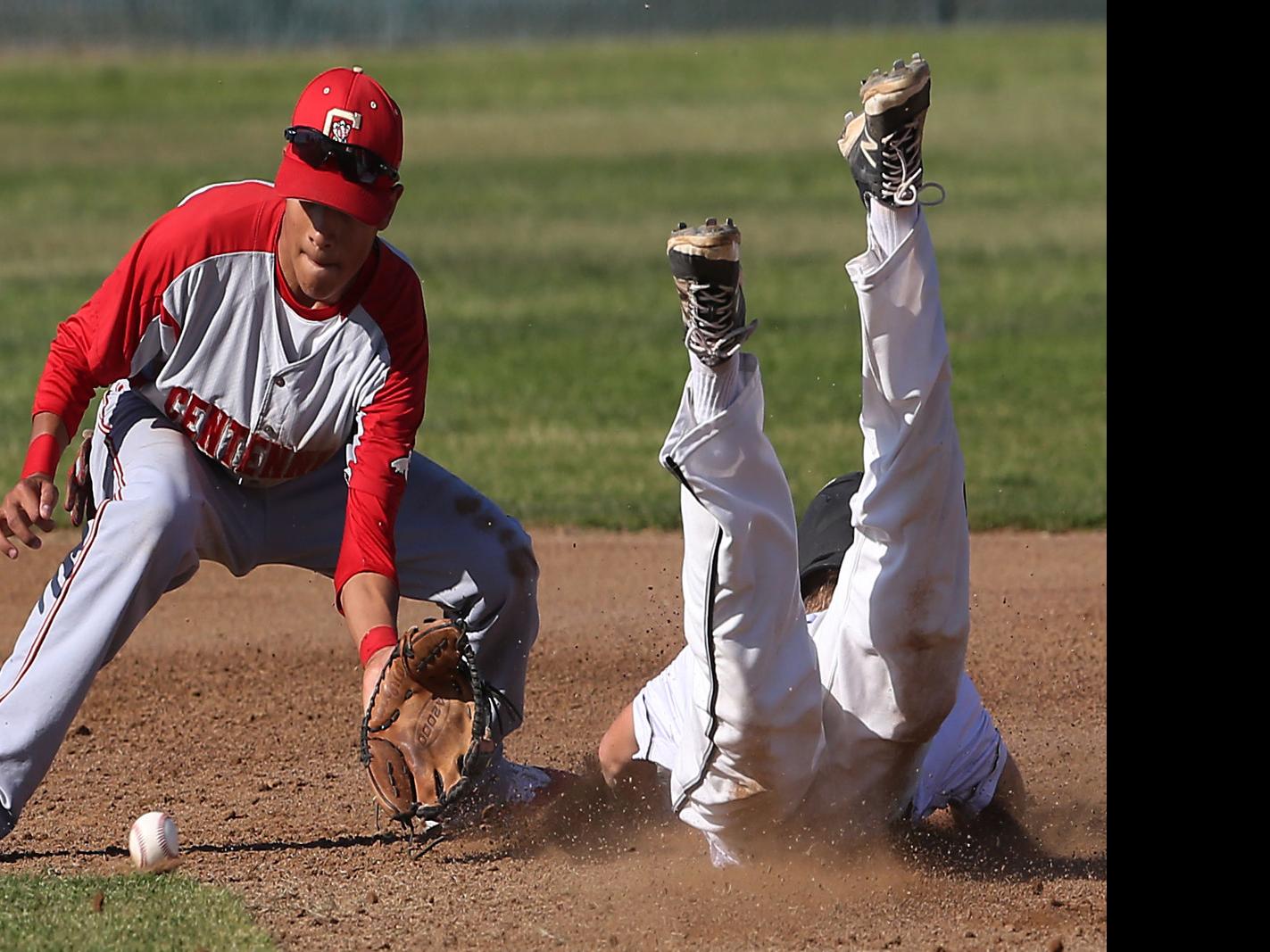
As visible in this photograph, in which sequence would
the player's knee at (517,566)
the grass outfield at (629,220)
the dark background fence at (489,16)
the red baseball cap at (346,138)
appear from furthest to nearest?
the dark background fence at (489,16) < the grass outfield at (629,220) < the player's knee at (517,566) < the red baseball cap at (346,138)

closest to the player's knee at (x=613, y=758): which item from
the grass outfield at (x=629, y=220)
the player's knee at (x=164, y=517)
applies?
the player's knee at (x=164, y=517)

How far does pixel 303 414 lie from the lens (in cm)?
434

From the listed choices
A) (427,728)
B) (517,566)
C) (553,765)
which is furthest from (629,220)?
(427,728)

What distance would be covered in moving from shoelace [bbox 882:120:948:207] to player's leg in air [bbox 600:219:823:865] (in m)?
0.32

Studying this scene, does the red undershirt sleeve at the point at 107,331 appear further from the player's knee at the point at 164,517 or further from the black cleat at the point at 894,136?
the black cleat at the point at 894,136

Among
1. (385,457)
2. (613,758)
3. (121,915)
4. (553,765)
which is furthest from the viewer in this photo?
(553,765)

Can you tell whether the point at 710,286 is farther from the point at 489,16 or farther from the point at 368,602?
the point at 489,16

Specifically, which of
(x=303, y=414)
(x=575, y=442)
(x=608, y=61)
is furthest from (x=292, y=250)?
(x=608, y=61)

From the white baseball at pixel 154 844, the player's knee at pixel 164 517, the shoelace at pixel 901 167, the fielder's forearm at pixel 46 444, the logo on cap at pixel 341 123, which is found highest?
the logo on cap at pixel 341 123

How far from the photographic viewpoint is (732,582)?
140 inches

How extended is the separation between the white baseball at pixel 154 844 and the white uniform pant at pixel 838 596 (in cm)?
121

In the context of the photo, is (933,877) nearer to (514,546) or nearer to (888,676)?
(888,676)

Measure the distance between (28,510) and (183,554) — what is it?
37 cm

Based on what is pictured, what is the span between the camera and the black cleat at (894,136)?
3.47 meters
